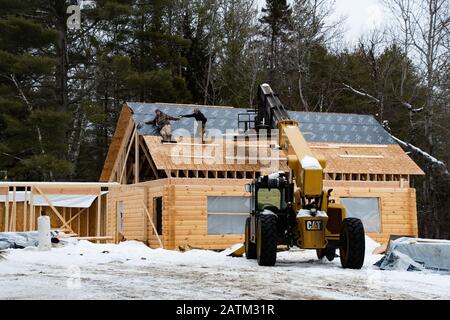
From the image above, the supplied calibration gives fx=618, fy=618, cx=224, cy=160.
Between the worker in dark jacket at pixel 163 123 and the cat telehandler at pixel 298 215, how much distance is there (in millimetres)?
6356

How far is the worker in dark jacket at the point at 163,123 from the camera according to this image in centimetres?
1930

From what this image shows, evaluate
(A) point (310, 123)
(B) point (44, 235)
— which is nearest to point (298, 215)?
(B) point (44, 235)

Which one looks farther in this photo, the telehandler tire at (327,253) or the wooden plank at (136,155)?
the wooden plank at (136,155)

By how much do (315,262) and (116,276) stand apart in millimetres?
5142

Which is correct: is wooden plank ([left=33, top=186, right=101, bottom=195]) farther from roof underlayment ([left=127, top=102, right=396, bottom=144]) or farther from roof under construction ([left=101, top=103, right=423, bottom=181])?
roof underlayment ([left=127, top=102, right=396, bottom=144])

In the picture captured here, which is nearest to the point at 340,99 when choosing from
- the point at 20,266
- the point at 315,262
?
the point at 315,262

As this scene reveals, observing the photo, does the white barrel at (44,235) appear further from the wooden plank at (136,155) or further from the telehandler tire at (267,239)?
the telehandler tire at (267,239)

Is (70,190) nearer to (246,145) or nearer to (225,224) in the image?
(246,145)

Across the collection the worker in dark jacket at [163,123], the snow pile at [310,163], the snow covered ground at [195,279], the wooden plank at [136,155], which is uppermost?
the worker in dark jacket at [163,123]

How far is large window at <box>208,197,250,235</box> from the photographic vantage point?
1786 centimetres

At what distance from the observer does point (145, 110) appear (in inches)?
818

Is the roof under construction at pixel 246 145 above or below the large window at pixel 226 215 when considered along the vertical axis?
above

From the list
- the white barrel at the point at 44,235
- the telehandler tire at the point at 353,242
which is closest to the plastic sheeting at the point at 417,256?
the telehandler tire at the point at 353,242
